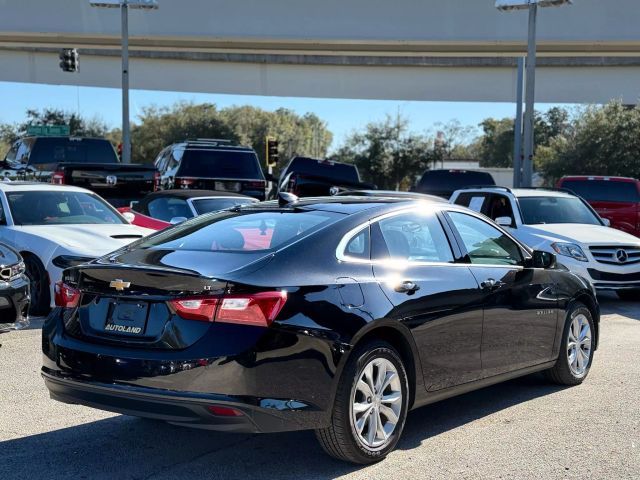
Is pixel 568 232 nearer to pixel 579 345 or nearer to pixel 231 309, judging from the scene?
pixel 579 345

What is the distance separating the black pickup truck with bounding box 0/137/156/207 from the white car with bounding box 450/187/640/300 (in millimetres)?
6369

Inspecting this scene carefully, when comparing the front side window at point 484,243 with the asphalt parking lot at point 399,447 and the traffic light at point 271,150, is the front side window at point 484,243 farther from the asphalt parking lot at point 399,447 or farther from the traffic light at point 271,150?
the traffic light at point 271,150

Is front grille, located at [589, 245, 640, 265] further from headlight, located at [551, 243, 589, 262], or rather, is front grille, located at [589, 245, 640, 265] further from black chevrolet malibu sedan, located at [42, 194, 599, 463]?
black chevrolet malibu sedan, located at [42, 194, 599, 463]

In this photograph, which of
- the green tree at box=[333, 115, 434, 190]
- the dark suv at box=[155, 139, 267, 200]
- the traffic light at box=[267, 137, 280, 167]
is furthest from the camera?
the green tree at box=[333, 115, 434, 190]

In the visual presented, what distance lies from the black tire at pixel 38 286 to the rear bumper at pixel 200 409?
528 centimetres

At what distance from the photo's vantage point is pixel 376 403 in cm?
494

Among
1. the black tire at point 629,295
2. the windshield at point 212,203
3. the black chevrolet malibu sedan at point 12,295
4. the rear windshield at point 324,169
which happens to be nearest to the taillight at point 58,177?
the windshield at point 212,203

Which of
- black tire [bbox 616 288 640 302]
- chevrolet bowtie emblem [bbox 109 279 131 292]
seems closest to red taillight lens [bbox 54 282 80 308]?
chevrolet bowtie emblem [bbox 109 279 131 292]

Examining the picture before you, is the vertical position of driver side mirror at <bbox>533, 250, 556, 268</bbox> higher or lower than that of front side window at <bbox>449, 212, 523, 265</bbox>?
lower

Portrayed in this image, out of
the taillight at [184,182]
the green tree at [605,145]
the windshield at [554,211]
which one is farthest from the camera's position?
the green tree at [605,145]

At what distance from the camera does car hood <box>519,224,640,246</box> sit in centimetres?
1158

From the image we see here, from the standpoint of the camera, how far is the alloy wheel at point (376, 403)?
190 inches

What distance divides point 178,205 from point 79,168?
3016 mm

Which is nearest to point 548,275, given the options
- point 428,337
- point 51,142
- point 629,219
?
point 428,337
